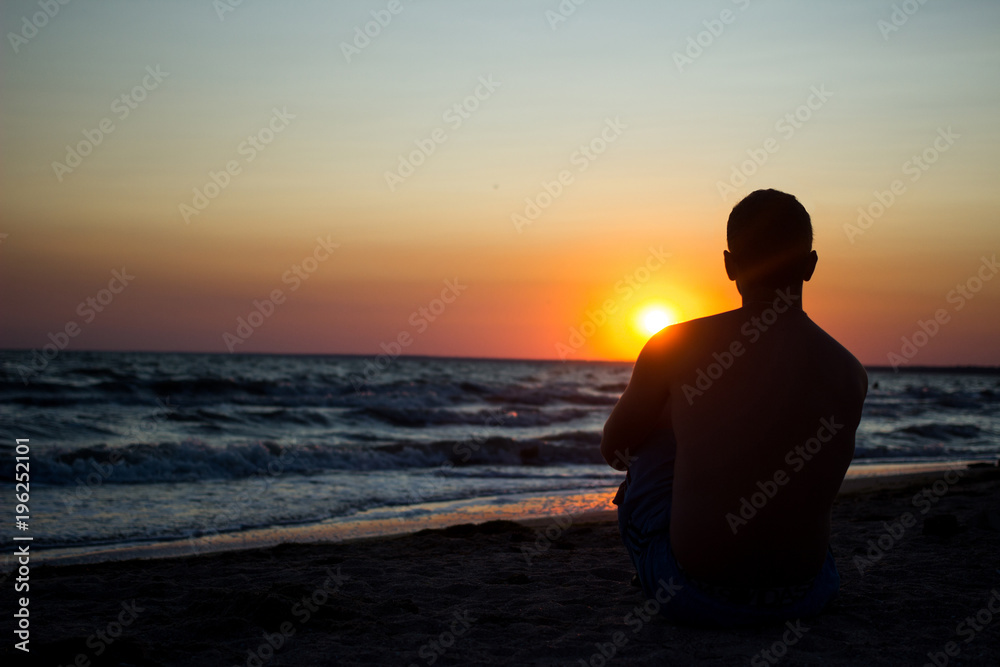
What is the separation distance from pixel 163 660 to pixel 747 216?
2.83m

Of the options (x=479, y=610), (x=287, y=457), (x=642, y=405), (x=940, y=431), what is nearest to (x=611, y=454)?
(x=642, y=405)

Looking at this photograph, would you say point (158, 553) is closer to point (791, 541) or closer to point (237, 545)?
point (237, 545)

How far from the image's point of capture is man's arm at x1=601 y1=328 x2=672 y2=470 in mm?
2738

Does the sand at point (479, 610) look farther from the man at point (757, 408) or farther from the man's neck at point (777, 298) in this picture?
the man's neck at point (777, 298)

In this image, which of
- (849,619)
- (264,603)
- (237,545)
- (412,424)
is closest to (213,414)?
(412,424)

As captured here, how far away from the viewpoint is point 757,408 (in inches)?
102

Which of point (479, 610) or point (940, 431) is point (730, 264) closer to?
point (479, 610)

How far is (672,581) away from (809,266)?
4.34ft

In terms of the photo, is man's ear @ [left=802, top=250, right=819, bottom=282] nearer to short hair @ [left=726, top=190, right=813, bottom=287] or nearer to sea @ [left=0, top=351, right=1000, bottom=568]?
short hair @ [left=726, top=190, right=813, bottom=287]

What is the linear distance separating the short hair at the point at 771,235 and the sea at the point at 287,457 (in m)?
5.64

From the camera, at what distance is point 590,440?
18375mm

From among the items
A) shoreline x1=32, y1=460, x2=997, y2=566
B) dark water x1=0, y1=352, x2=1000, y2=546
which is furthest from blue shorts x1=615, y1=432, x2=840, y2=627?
dark water x1=0, y1=352, x2=1000, y2=546

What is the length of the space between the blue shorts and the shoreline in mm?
4265

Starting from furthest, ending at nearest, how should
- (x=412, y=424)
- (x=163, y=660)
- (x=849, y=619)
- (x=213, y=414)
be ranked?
(x=412, y=424) → (x=213, y=414) → (x=849, y=619) → (x=163, y=660)
